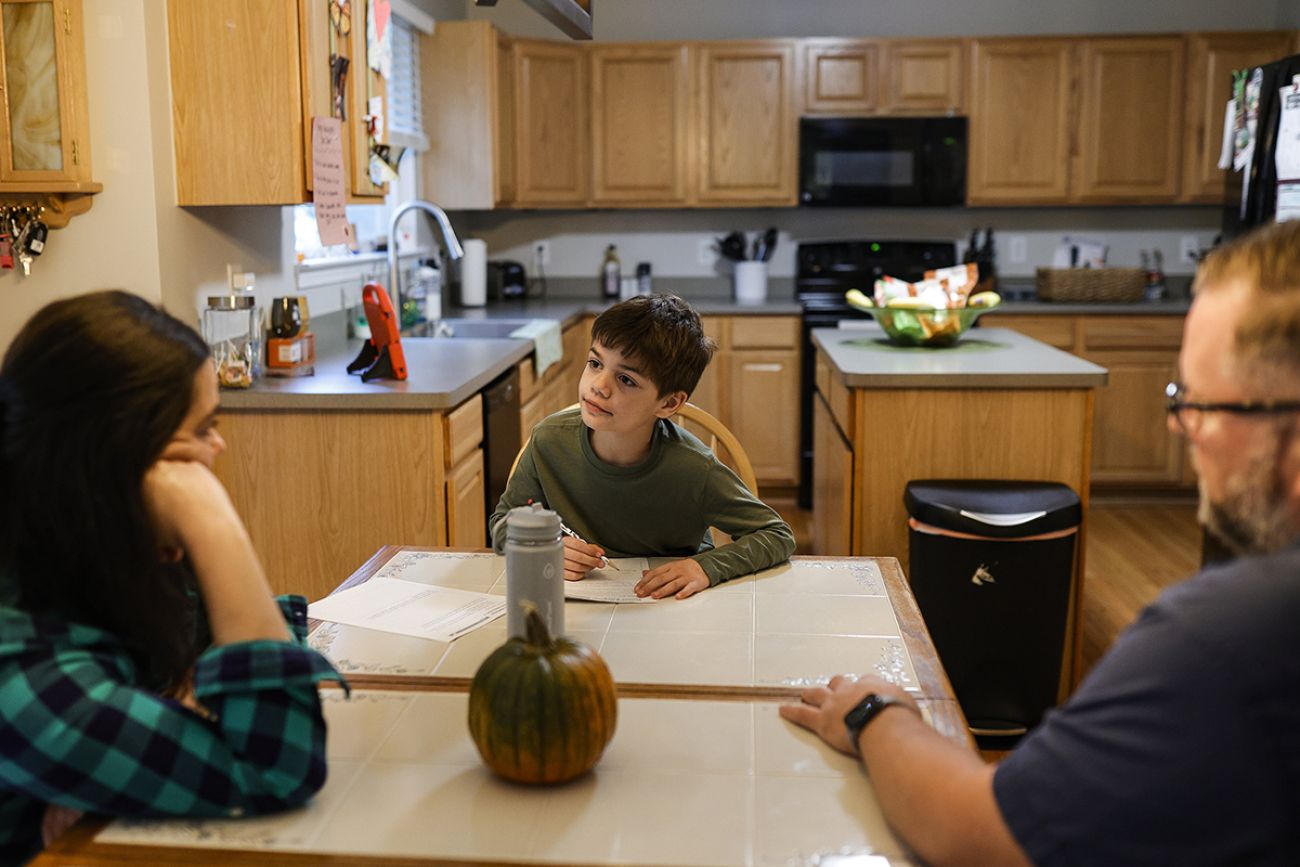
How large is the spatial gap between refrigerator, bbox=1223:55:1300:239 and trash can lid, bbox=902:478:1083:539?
176 cm

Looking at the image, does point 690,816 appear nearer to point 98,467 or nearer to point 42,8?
point 98,467

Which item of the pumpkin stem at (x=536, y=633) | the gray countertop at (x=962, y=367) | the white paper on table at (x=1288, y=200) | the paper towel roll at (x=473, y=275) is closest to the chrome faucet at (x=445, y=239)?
the paper towel roll at (x=473, y=275)

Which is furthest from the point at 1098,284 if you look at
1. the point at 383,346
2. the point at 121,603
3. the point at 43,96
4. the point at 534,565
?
the point at 121,603

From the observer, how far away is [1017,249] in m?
5.96

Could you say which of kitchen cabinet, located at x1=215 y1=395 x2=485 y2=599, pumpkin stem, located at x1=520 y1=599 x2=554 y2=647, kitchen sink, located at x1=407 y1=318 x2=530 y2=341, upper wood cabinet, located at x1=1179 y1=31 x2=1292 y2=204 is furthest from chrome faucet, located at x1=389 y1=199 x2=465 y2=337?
upper wood cabinet, located at x1=1179 y1=31 x2=1292 y2=204

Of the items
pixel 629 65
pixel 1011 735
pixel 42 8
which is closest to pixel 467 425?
pixel 42 8

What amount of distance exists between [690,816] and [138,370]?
58 cm

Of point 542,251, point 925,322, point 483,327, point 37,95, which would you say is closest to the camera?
point 37,95

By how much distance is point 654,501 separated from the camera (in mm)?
1945

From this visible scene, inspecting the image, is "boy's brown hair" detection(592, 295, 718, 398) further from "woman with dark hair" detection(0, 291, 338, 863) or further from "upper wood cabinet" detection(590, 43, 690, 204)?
"upper wood cabinet" detection(590, 43, 690, 204)

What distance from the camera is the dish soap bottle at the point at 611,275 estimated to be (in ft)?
19.7

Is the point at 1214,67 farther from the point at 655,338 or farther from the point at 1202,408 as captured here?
the point at 1202,408

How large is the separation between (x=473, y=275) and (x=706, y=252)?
120 cm

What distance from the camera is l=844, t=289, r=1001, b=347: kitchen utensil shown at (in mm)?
3562
